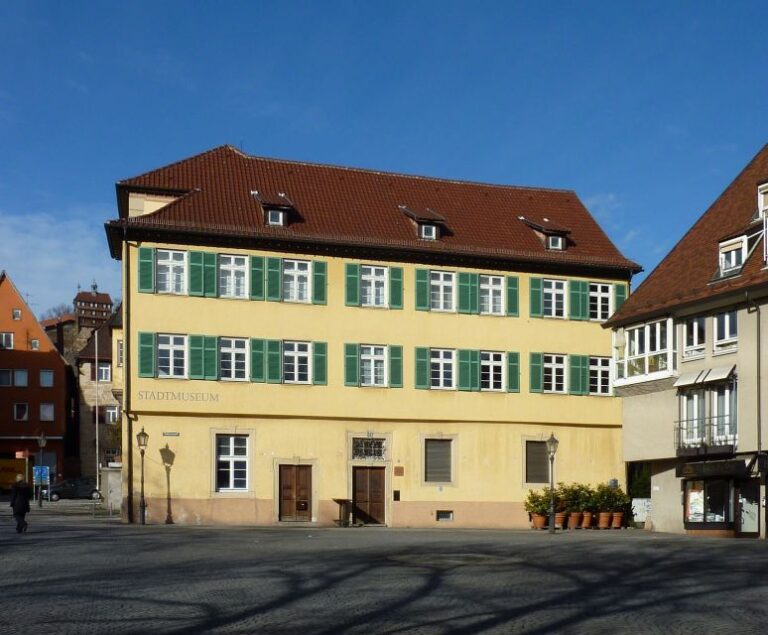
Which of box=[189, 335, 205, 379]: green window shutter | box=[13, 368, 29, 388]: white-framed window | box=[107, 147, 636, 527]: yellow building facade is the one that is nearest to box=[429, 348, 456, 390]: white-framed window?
box=[107, 147, 636, 527]: yellow building facade

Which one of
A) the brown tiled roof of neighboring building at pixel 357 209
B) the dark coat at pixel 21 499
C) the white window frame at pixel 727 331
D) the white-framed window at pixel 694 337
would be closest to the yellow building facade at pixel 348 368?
the brown tiled roof of neighboring building at pixel 357 209

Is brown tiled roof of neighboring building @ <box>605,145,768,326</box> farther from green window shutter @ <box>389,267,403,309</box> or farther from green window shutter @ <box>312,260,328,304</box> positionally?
green window shutter @ <box>312,260,328,304</box>

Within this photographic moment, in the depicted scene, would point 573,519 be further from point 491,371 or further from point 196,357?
point 196,357

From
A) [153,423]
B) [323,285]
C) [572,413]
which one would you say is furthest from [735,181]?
[153,423]

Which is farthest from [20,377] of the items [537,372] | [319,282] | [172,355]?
[537,372]

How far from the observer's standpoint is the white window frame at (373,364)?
43469 mm

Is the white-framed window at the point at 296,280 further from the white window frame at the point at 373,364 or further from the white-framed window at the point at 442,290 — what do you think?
the white-framed window at the point at 442,290

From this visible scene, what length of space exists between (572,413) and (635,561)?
2181 centimetres

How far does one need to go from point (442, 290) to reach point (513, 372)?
12.7 feet

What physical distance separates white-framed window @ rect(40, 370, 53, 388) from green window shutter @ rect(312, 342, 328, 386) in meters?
49.0

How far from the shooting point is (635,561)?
2391cm

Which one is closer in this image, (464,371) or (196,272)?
(196,272)

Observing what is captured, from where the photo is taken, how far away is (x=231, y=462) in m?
41.7

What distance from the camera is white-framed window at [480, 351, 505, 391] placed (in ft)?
147
